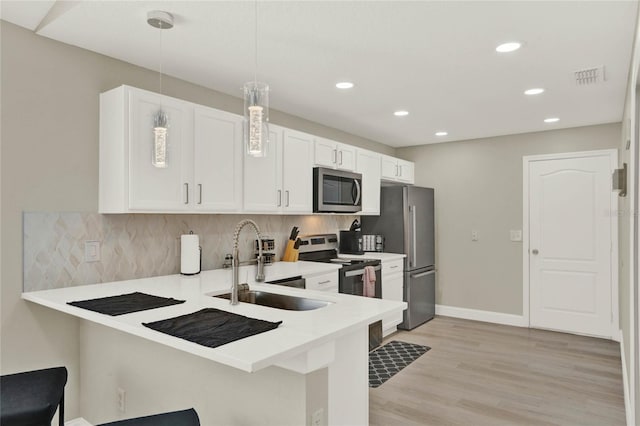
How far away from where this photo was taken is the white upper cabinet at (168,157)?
258 centimetres

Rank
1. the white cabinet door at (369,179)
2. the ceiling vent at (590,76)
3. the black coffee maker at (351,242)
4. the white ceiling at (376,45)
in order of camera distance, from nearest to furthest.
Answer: the white ceiling at (376,45), the ceiling vent at (590,76), the white cabinet door at (369,179), the black coffee maker at (351,242)

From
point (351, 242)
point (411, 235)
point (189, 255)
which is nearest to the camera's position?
point (189, 255)

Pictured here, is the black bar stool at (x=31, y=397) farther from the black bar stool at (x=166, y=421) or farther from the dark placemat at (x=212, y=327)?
the dark placemat at (x=212, y=327)

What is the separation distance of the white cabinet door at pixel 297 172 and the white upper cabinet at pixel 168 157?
568 mm

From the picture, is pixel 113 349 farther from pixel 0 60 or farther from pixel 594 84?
pixel 594 84

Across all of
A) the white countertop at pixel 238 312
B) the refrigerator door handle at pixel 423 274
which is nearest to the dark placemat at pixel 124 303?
the white countertop at pixel 238 312

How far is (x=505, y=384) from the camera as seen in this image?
3400 millimetres

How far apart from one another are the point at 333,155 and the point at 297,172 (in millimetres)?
607

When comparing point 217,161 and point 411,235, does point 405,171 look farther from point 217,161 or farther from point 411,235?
point 217,161

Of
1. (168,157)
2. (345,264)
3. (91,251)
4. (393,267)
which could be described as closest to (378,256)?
A: (393,267)

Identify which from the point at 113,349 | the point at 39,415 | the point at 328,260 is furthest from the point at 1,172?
the point at 328,260

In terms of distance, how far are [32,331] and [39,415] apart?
975mm

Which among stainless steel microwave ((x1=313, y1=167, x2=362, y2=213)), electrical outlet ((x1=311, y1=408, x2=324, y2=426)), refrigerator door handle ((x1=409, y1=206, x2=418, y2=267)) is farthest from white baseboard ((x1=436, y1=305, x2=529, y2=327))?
electrical outlet ((x1=311, y1=408, x2=324, y2=426))

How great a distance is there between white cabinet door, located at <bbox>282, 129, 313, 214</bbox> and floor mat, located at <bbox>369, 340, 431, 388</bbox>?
1.57 metres
